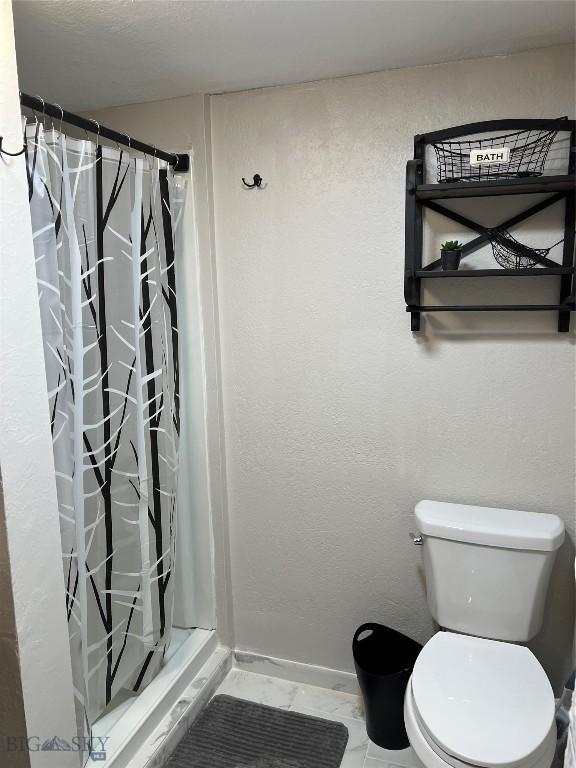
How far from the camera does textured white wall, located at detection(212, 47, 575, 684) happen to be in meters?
1.77

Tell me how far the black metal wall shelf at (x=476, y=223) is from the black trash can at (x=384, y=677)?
44.0 inches

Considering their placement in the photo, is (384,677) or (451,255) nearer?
(451,255)

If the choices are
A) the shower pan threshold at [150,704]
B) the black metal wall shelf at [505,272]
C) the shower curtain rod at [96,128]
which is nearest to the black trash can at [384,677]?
the shower pan threshold at [150,704]

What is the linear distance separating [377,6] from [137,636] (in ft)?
6.59

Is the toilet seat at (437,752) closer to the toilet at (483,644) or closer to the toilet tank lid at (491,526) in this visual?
the toilet at (483,644)

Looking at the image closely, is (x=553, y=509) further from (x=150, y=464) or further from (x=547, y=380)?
(x=150, y=464)

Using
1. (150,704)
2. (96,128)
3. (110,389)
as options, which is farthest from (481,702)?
(96,128)

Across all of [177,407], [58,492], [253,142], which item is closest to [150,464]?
[177,407]

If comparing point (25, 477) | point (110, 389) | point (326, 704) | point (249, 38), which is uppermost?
point (249, 38)

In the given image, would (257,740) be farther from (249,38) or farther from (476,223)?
(249,38)

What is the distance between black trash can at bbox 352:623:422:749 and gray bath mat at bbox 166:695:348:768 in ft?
0.50

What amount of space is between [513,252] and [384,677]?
141 cm

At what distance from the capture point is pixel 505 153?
5.18ft

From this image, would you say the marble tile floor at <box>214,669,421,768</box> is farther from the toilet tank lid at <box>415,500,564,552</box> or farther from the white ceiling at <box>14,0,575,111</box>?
the white ceiling at <box>14,0,575,111</box>
